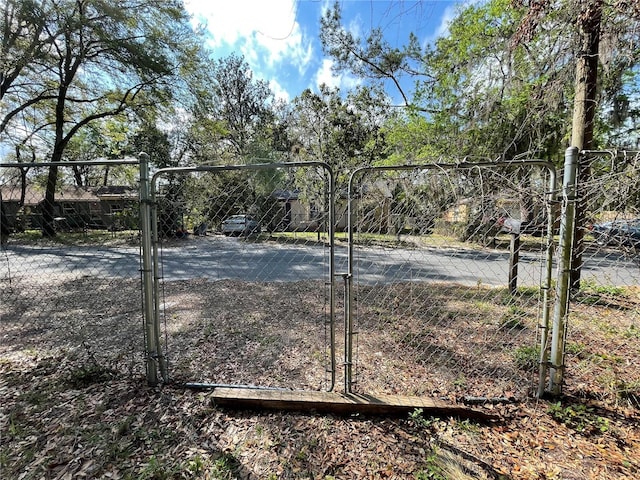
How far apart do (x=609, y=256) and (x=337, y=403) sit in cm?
255

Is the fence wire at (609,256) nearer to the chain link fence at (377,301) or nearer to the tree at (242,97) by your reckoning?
the chain link fence at (377,301)

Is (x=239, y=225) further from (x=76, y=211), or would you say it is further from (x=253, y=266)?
(x=253, y=266)

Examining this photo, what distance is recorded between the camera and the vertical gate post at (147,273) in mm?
2160

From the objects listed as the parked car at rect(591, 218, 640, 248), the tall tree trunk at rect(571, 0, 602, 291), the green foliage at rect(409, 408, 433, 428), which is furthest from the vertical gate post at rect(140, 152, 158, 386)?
the tall tree trunk at rect(571, 0, 602, 291)

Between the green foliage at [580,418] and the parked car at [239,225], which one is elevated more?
the parked car at [239,225]

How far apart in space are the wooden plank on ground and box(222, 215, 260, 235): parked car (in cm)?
260

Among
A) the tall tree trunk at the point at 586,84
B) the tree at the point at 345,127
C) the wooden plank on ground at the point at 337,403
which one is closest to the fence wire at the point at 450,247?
the wooden plank on ground at the point at 337,403

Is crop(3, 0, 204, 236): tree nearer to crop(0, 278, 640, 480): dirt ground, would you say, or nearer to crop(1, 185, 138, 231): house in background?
crop(1, 185, 138, 231): house in background

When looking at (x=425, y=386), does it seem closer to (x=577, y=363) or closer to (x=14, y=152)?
(x=577, y=363)

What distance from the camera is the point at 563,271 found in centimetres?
197

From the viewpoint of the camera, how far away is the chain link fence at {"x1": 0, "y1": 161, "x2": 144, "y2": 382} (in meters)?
2.94

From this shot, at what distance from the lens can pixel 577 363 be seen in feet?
8.54

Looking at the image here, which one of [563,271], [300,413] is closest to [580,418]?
[563,271]

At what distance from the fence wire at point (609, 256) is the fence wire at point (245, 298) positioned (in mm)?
1747
